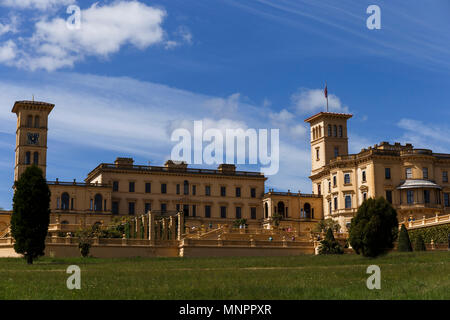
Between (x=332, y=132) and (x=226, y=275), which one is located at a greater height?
(x=332, y=132)

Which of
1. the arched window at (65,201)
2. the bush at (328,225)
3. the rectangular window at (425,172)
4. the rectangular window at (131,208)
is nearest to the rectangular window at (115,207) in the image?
the rectangular window at (131,208)

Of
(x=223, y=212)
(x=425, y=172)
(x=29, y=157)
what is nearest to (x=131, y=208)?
(x=223, y=212)

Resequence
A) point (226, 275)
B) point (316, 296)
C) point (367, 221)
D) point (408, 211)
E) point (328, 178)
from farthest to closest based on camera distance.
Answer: point (328, 178)
point (408, 211)
point (367, 221)
point (226, 275)
point (316, 296)

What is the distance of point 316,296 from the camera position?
81.1 feet

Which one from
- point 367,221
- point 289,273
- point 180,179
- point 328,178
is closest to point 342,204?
point 328,178

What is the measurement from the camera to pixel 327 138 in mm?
108938

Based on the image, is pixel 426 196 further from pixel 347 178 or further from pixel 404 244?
pixel 404 244

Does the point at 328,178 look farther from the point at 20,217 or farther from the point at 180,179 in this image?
the point at 20,217

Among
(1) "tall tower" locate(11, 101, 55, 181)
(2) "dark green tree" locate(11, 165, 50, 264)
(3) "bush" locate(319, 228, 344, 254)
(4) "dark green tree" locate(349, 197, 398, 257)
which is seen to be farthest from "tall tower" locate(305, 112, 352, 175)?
(2) "dark green tree" locate(11, 165, 50, 264)

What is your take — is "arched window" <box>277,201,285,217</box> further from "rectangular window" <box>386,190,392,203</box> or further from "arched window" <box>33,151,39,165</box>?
"arched window" <box>33,151,39,165</box>

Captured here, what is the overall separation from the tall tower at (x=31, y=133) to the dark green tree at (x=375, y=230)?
67.1 m
